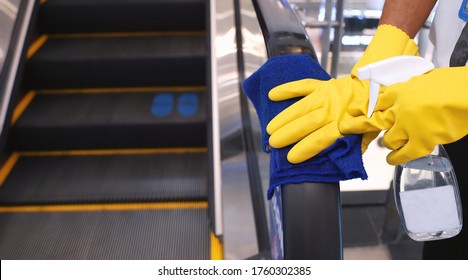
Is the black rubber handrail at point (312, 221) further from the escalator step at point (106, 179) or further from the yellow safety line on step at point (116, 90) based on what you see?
the yellow safety line on step at point (116, 90)

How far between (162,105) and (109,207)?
69 centimetres

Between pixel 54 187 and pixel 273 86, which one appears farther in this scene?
pixel 54 187

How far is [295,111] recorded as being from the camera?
830mm

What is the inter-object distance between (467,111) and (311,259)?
44 cm

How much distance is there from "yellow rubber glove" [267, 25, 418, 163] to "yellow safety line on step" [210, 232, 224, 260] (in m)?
1.11

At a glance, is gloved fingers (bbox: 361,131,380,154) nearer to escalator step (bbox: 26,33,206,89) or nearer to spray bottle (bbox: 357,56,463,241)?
spray bottle (bbox: 357,56,463,241)

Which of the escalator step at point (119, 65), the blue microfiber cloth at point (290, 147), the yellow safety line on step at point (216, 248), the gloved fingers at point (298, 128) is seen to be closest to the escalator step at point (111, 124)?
the escalator step at point (119, 65)

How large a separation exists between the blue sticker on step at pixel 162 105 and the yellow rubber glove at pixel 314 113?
1.57m

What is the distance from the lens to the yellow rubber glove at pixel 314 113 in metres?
0.76

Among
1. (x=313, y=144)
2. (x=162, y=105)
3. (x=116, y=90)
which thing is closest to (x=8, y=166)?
(x=116, y=90)

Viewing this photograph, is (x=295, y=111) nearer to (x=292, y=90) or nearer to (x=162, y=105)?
(x=292, y=90)
